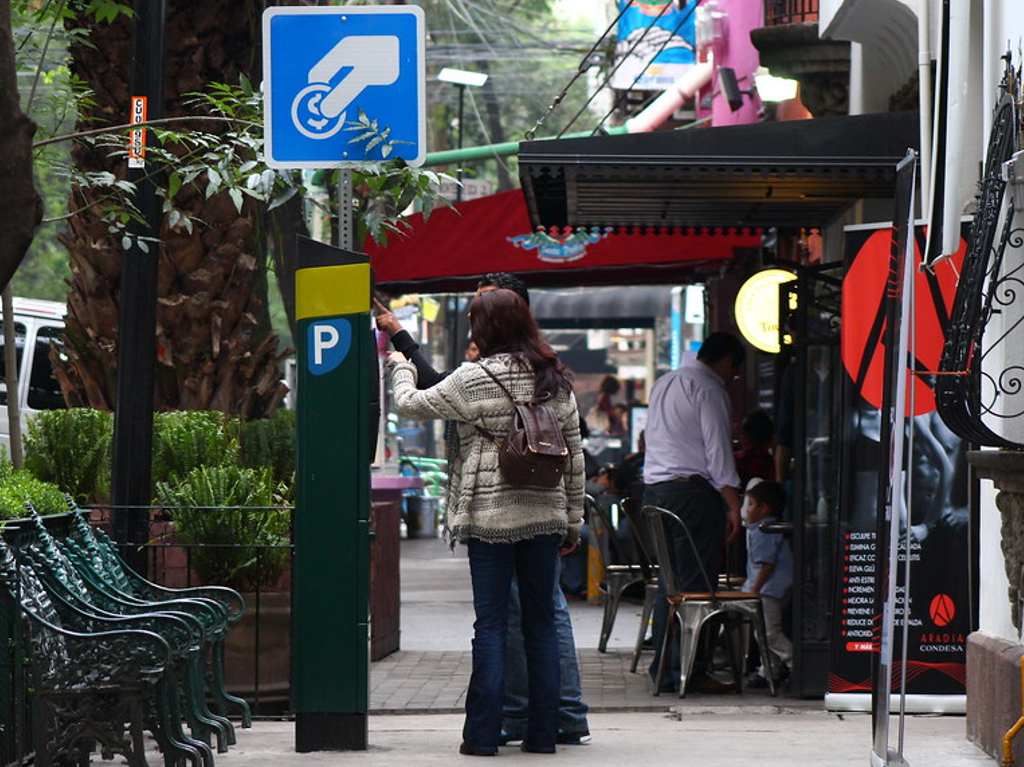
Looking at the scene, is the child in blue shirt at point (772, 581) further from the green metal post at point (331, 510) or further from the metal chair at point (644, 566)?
the green metal post at point (331, 510)

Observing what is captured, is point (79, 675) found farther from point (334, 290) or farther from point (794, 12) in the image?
point (794, 12)

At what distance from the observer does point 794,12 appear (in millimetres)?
13469

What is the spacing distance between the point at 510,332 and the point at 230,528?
2199 millimetres

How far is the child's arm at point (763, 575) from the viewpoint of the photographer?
398 inches

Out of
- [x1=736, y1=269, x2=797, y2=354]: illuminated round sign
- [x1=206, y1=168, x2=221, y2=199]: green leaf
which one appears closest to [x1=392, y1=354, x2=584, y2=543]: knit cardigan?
[x1=206, y1=168, x2=221, y2=199]: green leaf

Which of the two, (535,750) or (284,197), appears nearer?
(284,197)

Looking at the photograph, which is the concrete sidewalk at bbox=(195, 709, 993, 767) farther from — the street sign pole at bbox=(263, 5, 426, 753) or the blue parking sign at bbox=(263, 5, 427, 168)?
the blue parking sign at bbox=(263, 5, 427, 168)

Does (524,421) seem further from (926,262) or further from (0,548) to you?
(0,548)

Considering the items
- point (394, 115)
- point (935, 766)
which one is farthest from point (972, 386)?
point (394, 115)

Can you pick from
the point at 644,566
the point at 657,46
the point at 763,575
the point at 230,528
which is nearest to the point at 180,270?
the point at 230,528

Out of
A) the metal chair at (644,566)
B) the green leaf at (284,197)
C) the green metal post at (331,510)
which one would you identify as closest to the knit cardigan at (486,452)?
the green metal post at (331,510)

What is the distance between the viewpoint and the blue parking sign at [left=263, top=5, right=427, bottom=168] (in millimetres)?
7305

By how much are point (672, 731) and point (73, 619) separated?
310cm

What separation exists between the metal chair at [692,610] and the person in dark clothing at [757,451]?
5.52 feet
